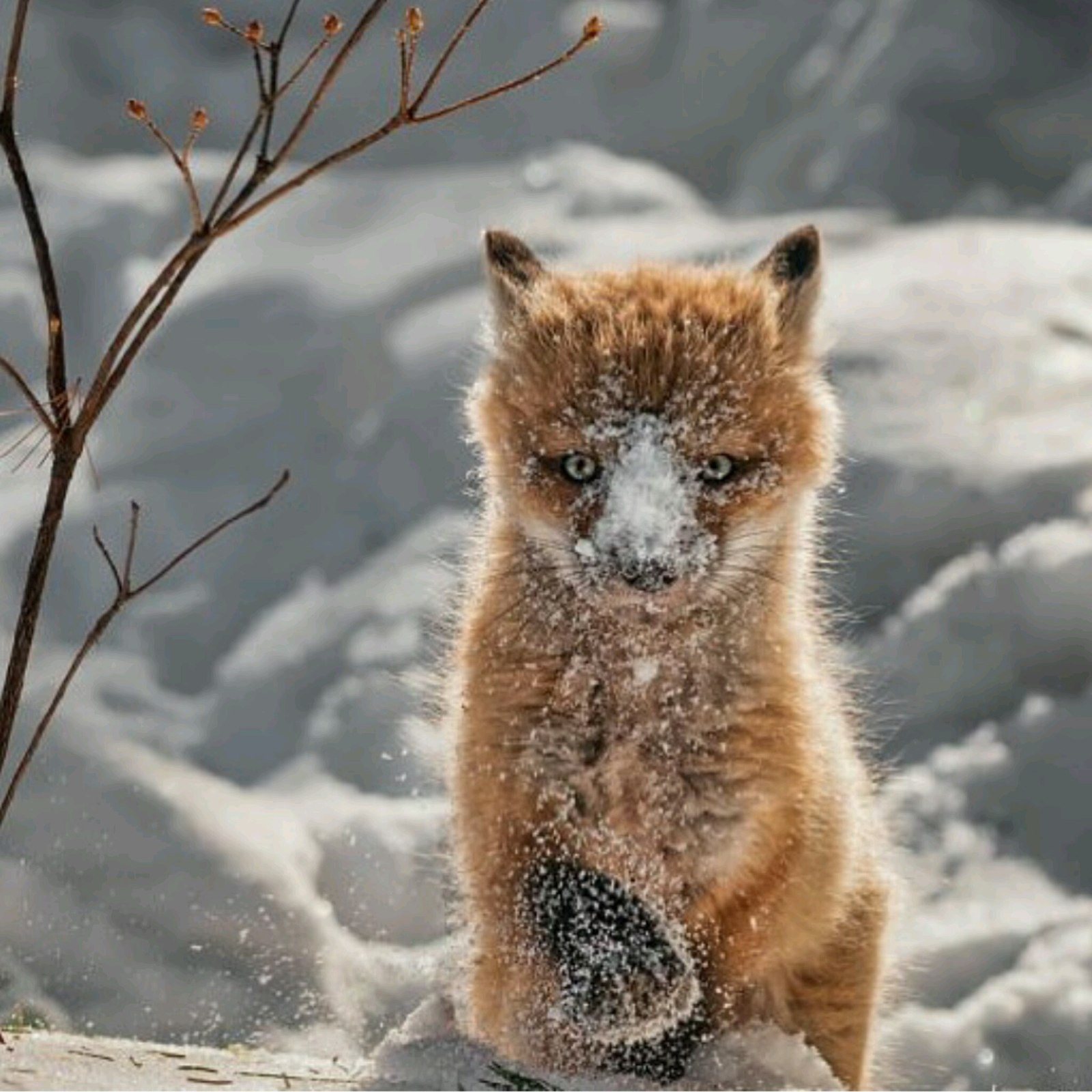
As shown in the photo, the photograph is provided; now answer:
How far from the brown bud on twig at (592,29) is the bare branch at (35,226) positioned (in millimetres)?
1138

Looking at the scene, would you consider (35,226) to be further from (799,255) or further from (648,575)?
(799,255)

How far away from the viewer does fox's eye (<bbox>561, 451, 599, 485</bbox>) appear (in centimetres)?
512

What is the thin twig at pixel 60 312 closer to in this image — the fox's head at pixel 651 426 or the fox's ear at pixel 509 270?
the fox's head at pixel 651 426

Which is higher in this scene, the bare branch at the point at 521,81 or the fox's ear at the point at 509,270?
the fox's ear at the point at 509,270

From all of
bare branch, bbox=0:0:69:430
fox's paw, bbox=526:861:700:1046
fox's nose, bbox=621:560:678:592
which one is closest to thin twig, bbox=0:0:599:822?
bare branch, bbox=0:0:69:430

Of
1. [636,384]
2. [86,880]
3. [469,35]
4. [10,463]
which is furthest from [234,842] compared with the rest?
[469,35]

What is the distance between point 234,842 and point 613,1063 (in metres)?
4.26

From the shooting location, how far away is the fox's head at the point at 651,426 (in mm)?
4961

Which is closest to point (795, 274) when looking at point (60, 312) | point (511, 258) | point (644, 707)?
point (511, 258)

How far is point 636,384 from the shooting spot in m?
5.13

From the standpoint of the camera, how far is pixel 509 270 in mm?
5883

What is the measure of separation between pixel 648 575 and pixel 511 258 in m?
1.43

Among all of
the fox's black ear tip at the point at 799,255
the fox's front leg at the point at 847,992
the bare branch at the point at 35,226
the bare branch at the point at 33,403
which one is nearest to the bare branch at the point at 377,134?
the bare branch at the point at 35,226

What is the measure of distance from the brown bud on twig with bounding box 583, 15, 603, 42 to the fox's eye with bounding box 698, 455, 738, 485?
1231 millimetres
